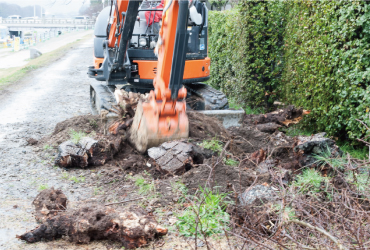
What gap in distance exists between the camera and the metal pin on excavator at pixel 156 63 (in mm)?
5203

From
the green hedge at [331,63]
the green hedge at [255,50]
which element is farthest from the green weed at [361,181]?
the green hedge at [255,50]

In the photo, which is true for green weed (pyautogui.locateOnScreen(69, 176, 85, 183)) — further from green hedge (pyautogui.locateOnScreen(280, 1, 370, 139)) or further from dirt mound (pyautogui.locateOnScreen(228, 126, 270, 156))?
green hedge (pyautogui.locateOnScreen(280, 1, 370, 139))

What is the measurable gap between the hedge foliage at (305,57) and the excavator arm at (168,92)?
271 cm

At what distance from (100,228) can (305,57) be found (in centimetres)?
557

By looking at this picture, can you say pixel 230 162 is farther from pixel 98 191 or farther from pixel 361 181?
pixel 98 191

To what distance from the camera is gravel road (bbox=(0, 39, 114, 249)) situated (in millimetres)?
4027

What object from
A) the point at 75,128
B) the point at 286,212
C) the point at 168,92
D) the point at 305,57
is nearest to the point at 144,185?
the point at 168,92

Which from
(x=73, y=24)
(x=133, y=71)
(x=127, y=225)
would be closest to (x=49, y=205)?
(x=127, y=225)

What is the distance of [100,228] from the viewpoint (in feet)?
11.8

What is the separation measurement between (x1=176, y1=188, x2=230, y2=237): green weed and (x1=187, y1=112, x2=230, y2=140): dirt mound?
5.88 feet

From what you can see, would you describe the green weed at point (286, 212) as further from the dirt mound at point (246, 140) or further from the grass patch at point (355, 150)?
the grass patch at point (355, 150)

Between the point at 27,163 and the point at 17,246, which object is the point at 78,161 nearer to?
the point at 27,163

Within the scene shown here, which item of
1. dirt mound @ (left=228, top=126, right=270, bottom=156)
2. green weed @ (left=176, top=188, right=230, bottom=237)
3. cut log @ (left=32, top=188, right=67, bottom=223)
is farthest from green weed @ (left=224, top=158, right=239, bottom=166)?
cut log @ (left=32, top=188, right=67, bottom=223)

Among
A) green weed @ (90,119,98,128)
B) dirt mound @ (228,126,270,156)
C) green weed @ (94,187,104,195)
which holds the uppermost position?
green weed @ (90,119,98,128)
